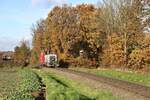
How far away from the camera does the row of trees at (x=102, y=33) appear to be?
172 ft

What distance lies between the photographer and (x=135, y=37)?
60031 mm

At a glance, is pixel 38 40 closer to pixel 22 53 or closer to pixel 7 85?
pixel 22 53

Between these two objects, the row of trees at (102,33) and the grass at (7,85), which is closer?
the grass at (7,85)

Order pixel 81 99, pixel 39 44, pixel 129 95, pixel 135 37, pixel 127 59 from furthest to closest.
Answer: pixel 39 44 → pixel 127 59 → pixel 135 37 → pixel 129 95 → pixel 81 99

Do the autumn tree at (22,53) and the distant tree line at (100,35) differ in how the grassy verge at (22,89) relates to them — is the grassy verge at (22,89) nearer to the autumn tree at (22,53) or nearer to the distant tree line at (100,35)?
the distant tree line at (100,35)

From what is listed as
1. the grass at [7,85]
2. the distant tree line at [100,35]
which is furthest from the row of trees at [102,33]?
the grass at [7,85]

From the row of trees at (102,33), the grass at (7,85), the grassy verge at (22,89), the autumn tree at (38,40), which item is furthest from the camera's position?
the autumn tree at (38,40)

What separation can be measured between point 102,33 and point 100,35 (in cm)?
116

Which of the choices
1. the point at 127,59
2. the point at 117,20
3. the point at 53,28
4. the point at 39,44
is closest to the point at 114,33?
the point at 117,20

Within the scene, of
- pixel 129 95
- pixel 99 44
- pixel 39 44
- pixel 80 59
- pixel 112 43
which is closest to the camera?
pixel 129 95

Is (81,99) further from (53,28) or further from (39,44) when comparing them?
(39,44)

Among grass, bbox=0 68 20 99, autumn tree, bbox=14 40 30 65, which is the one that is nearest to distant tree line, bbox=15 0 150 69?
autumn tree, bbox=14 40 30 65

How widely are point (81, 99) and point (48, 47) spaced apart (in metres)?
89.8

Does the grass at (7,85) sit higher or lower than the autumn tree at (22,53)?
lower
